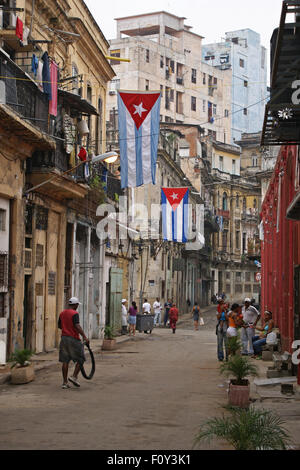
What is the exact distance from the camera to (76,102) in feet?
68.7

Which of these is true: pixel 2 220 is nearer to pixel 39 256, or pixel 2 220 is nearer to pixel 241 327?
pixel 39 256

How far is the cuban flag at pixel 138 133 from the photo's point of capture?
1925cm

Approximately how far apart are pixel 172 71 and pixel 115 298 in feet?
176

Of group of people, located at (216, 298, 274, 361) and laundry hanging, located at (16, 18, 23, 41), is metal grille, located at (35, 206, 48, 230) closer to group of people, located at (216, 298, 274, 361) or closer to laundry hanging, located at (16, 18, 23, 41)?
laundry hanging, located at (16, 18, 23, 41)

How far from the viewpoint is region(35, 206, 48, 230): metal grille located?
63.8ft

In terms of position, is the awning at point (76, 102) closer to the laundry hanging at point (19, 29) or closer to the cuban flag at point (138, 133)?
the cuban flag at point (138, 133)

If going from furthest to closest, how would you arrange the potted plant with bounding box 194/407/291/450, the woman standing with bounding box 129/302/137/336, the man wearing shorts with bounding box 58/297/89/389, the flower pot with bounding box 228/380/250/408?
the woman standing with bounding box 129/302/137/336
the man wearing shorts with bounding box 58/297/89/389
the flower pot with bounding box 228/380/250/408
the potted plant with bounding box 194/407/291/450

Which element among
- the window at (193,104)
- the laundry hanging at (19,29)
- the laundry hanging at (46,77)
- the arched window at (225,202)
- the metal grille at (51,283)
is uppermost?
the window at (193,104)

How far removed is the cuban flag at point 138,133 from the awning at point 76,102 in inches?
61.3

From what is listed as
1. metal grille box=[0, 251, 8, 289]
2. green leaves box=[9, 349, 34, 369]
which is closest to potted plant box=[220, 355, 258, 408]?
green leaves box=[9, 349, 34, 369]

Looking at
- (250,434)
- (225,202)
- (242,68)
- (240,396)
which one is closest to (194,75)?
(242,68)

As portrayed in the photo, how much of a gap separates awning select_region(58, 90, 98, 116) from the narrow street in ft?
23.9

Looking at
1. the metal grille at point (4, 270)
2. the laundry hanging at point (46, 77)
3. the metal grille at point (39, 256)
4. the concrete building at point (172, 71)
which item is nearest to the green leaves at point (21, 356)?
the metal grille at point (4, 270)

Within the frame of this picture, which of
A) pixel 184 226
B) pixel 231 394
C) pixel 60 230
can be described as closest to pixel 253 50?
pixel 184 226
